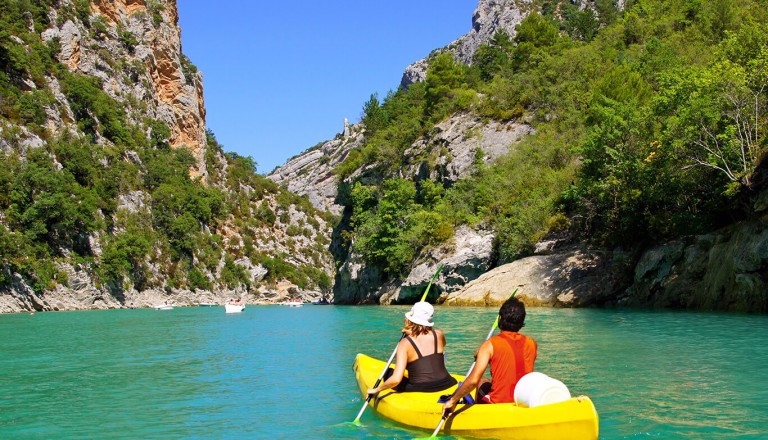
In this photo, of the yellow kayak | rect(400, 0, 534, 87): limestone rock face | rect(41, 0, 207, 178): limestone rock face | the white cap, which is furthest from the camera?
rect(400, 0, 534, 87): limestone rock face

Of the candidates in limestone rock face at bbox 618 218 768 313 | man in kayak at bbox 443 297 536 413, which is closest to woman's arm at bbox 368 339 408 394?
man in kayak at bbox 443 297 536 413

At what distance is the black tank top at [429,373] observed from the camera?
7879mm

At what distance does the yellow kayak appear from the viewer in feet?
18.9

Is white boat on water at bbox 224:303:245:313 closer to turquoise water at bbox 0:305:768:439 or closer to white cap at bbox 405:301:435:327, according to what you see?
turquoise water at bbox 0:305:768:439

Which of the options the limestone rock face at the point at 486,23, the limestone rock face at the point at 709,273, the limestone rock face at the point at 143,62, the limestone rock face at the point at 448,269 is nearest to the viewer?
the limestone rock face at the point at 709,273

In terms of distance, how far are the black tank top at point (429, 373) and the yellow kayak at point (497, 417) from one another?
14 centimetres

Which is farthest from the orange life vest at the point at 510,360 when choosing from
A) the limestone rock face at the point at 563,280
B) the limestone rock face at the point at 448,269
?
the limestone rock face at the point at 448,269

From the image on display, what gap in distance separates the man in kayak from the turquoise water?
1.29m

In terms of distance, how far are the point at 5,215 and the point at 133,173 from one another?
21.9 meters

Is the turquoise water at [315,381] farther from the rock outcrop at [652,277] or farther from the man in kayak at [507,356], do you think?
the rock outcrop at [652,277]

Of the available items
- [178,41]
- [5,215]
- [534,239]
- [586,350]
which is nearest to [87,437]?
[586,350]

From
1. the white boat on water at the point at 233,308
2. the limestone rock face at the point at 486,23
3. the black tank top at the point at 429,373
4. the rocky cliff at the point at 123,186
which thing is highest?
the limestone rock face at the point at 486,23

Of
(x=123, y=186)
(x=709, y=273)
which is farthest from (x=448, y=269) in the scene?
(x=123, y=186)

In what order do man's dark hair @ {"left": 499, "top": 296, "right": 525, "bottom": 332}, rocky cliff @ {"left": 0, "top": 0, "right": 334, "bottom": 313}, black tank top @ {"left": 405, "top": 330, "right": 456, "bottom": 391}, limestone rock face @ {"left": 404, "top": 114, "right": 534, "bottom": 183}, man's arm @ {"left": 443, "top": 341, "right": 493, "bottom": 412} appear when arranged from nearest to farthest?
man's dark hair @ {"left": 499, "top": 296, "right": 525, "bottom": 332}
man's arm @ {"left": 443, "top": 341, "right": 493, "bottom": 412}
black tank top @ {"left": 405, "top": 330, "right": 456, "bottom": 391}
limestone rock face @ {"left": 404, "top": 114, "right": 534, "bottom": 183}
rocky cliff @ {"left": 0, "top": 0, "right": 334, "bottom": 313}
